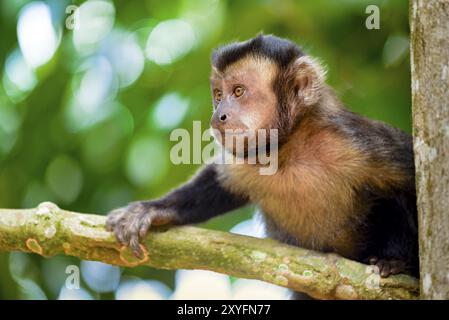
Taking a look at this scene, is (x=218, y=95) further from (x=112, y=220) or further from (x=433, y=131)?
(x=433, y=131)

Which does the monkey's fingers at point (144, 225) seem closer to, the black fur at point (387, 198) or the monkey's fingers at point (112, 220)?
the monkey's fingers at point (112, 220)

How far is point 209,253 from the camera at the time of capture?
590cm

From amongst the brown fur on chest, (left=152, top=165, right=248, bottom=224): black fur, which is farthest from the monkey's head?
(left=152, top=165, right=248, bottom=224): black fur

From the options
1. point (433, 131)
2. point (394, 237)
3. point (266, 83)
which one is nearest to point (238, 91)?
point (266, 83)

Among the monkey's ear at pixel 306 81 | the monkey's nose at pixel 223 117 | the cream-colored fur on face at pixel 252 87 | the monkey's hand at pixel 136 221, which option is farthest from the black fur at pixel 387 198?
the monkey's hand at pixel 136 221

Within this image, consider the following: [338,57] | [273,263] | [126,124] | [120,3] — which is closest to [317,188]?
[273,263]

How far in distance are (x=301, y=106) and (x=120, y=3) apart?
3.14 m

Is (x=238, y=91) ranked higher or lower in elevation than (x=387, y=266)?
higher

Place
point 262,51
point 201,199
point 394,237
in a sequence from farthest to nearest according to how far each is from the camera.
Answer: point 201,199
point 262,51
point 394,237

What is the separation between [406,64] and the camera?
8008mm

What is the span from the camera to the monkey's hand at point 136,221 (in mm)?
6258

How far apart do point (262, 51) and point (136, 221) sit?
189 centimetres

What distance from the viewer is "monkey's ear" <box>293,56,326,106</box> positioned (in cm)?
662

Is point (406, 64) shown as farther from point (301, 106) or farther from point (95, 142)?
point (95, 142)
